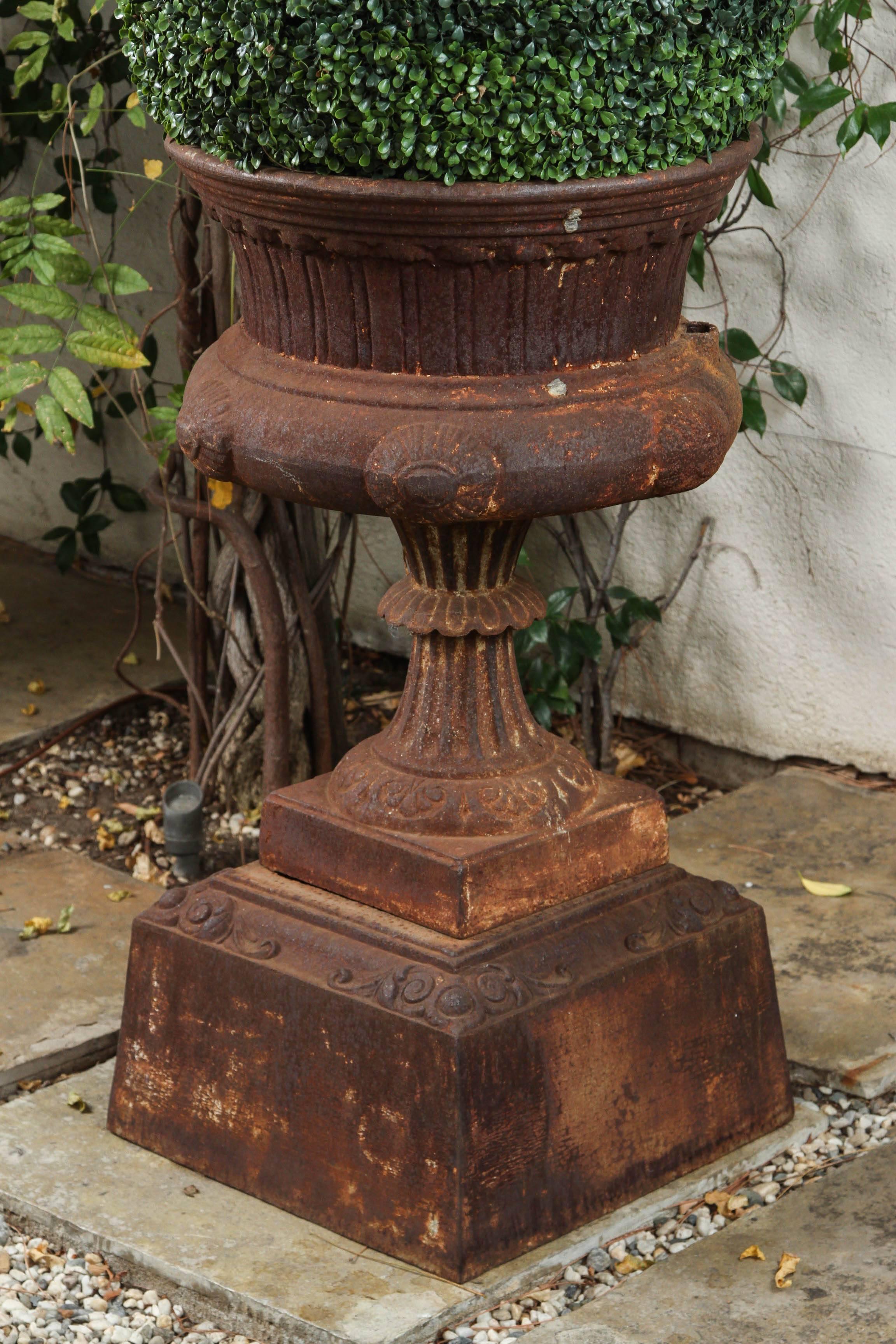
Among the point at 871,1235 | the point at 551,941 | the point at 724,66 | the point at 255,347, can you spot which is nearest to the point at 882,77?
the point at 724,66

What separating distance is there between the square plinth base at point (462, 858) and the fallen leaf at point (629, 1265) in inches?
19.5

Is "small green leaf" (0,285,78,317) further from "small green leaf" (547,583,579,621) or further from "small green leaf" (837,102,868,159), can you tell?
Answer: "small green leaf" (837,102,868,159)

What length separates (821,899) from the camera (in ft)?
11.4

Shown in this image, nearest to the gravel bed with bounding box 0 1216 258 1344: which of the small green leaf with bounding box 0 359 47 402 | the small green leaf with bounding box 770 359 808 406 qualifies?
the small green leaf with bounding box 0 359 47 402

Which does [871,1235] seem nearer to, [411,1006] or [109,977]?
[411,1006]

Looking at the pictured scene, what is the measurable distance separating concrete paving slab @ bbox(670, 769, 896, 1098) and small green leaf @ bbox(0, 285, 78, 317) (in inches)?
60.3

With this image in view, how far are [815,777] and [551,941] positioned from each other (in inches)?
61.1

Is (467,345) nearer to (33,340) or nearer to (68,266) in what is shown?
(33,340)

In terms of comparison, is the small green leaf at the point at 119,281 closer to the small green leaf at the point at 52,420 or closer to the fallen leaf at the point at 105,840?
the small green leaf at the point at 52,420

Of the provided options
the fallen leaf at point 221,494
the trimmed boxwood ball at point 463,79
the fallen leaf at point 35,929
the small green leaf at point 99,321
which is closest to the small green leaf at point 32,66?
the small green leaf at point 99,321

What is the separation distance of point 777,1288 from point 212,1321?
2.46 ft

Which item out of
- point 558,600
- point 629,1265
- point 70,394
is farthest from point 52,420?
point 629,1265

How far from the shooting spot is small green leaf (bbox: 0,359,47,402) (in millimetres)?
3148

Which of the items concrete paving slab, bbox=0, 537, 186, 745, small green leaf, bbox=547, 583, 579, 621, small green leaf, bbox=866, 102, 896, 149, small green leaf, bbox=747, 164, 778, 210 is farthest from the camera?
concrete paving slab, bbox=0, 537, 186, 745
